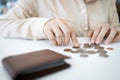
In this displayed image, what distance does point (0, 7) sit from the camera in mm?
3178

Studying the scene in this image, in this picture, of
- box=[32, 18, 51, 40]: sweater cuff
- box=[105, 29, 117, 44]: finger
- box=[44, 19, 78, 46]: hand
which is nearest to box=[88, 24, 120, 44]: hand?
box=[105, 29, 117, 44]: finger

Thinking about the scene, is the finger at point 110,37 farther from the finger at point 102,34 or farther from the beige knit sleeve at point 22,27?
the beige knit sleeve at point 22,27

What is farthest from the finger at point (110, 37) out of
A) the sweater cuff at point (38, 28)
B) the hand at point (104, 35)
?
the sweater cuff at point (38, 28)

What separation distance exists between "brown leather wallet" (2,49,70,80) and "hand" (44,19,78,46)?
0.19m

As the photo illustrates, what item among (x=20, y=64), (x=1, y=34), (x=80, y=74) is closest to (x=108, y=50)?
(x=80, y=74)

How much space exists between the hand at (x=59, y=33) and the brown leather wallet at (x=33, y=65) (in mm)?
192

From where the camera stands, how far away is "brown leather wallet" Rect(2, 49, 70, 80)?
372 mm

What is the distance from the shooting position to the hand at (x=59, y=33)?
653 millimetres

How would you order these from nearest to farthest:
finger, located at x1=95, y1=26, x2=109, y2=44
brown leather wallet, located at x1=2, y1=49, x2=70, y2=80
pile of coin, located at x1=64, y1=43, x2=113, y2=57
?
brown leather wallet, located at x1=2, y1=49, x2=70, y2=80 → pile of coin, located at x1=64, y1=43, x2=113, y2=57 → finger, located at x1=95, y1=26, x2=109, y2=44

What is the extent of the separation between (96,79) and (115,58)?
0.58 ft

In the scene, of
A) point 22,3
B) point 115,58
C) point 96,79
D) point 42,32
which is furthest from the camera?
point 22,3

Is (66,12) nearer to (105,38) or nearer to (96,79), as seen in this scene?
(105,38)

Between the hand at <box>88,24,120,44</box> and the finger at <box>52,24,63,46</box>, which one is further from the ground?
the finger at <box>52,24,63,46</box>

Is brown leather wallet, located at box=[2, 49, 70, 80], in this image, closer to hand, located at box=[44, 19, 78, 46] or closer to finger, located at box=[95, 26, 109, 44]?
hand, located at box=[44, 19, 78, 46]
